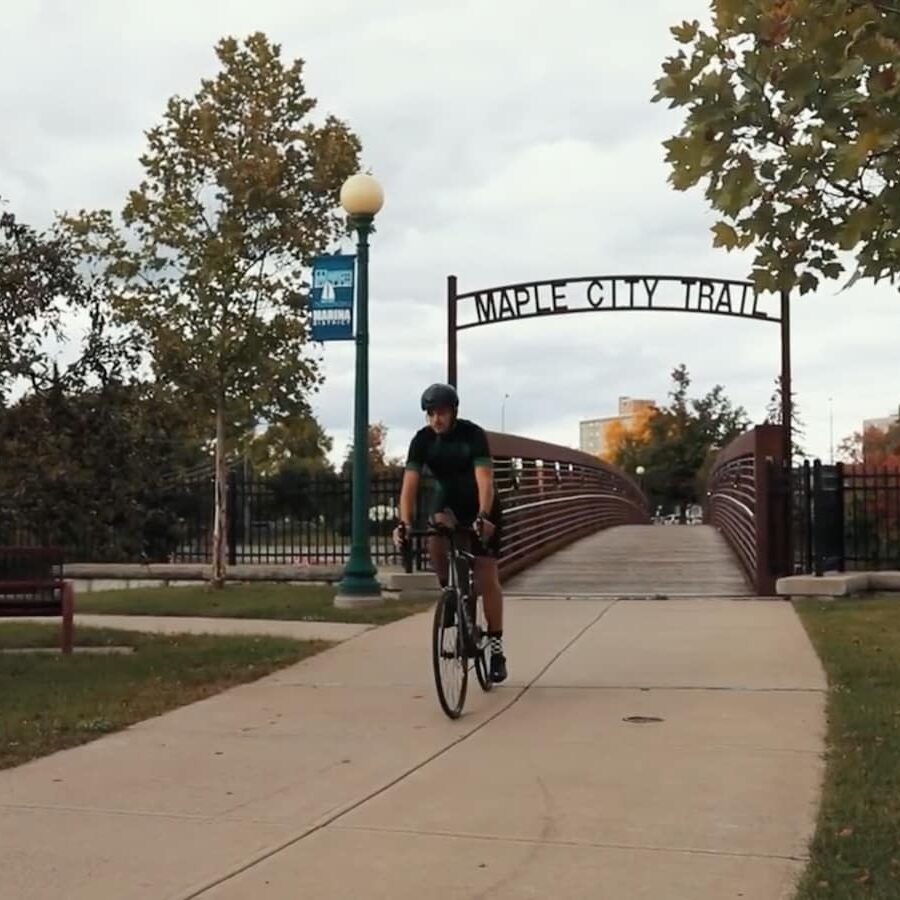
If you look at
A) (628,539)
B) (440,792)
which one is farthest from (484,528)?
(628,539)

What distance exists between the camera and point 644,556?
64.7 ft

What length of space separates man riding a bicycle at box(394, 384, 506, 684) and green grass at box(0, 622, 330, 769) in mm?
1747

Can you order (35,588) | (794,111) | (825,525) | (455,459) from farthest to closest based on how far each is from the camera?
(825,525) < (35,588) < (455,459) < (794,111)

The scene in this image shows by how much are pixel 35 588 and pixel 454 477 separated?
3.63 meters

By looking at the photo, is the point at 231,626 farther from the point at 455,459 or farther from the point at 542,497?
the point at 542,497

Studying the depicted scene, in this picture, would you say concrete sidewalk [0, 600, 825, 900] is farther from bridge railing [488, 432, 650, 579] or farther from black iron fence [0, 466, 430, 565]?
black iron fence [0, 466, 430, 565]

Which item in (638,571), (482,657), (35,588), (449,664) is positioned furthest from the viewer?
(638,571)

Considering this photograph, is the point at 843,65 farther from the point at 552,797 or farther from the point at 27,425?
the point at 27,425

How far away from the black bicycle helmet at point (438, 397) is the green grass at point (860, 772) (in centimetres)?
262

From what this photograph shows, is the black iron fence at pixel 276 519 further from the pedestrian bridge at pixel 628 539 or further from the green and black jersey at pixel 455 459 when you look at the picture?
the green and black jersey at pixel 455 459

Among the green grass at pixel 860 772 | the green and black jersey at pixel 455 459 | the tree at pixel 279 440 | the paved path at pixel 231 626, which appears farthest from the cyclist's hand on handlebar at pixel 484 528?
the tree at pixel 279 440

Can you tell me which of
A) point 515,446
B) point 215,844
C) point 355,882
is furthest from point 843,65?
point 515,446

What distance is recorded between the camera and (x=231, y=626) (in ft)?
35.9

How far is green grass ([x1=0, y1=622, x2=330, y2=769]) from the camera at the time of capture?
656 centimetres
